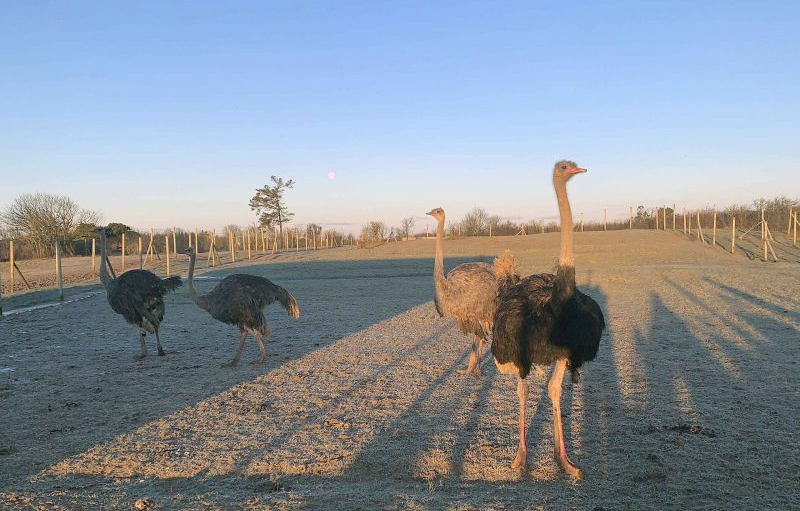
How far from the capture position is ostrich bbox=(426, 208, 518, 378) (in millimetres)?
7016

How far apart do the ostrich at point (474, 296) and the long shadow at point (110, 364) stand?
2.26 meters

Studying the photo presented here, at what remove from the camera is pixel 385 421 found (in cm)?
518

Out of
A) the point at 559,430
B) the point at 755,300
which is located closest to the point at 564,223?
the point at 559,430

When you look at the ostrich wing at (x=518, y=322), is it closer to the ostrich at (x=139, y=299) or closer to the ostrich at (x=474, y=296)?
the ostrich at (x=474, y=296)

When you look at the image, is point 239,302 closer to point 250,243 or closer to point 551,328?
point 551,328

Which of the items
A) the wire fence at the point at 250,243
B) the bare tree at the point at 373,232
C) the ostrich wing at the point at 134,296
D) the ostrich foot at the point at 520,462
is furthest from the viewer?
the bare tree at the point at 373,232

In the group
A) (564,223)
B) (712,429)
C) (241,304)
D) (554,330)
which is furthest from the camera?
(241,304)

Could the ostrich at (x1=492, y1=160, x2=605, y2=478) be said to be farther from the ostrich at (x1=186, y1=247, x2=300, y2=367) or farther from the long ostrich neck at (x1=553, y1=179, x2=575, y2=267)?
the ostrich at (x1=186, y1=247, x2=300, y2=367)

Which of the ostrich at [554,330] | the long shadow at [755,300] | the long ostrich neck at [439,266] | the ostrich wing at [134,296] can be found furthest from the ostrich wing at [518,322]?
the long shadow at [755,300]

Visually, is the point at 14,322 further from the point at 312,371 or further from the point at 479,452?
the point at 479,452

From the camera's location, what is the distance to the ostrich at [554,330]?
13.0ft

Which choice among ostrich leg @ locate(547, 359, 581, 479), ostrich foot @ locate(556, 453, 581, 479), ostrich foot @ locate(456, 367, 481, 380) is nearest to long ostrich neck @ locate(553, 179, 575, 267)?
ostrich leg @ locate(547, 359, 581, 479)

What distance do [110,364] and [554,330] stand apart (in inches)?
239

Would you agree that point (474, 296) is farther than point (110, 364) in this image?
No
